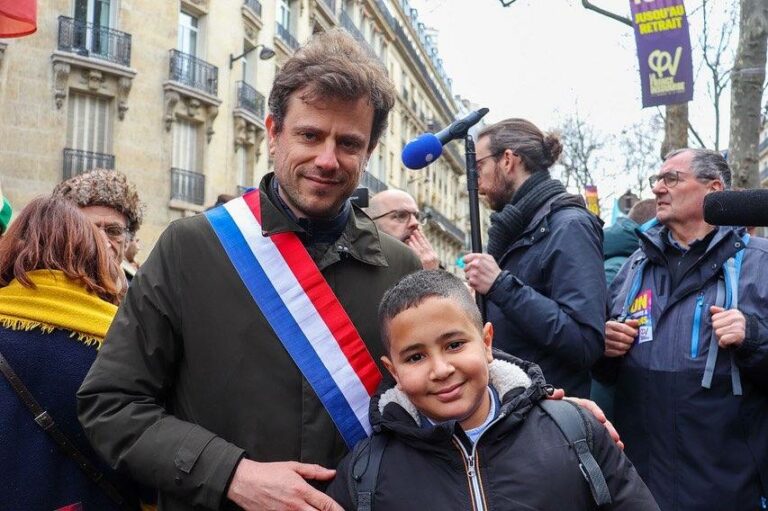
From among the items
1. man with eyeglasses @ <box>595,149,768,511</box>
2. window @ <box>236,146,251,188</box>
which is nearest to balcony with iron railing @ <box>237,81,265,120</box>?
window @ <box>236,146,251,188</box>

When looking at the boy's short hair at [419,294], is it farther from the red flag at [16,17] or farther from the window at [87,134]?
the window at [87,134]

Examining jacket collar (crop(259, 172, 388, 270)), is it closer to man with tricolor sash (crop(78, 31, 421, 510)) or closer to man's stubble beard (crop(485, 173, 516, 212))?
man with tricolor sash (crop(78, 31, 421, 510))

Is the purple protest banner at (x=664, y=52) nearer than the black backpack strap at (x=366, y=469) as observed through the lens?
No

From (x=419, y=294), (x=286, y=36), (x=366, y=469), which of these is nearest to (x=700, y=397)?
(x=419, y=294)

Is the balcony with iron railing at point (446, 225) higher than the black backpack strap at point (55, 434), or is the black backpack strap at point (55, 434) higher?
the balcony with iron railing at point (446, 225)

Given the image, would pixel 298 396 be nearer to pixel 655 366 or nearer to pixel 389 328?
pixel 389 328

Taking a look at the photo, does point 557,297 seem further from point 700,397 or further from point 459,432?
point 459,432

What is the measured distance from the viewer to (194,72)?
73.1ft

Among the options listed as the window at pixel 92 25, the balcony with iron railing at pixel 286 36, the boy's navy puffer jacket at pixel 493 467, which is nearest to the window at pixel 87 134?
the window at pixel 92 25

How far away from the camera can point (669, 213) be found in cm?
373

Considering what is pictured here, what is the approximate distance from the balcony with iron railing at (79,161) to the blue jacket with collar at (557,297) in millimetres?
16650

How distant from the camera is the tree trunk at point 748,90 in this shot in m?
7.89

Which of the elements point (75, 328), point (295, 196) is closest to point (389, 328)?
point (295, 196)

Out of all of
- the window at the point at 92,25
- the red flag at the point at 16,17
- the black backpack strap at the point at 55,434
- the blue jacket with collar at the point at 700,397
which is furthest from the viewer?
the window at the point at 92,25
